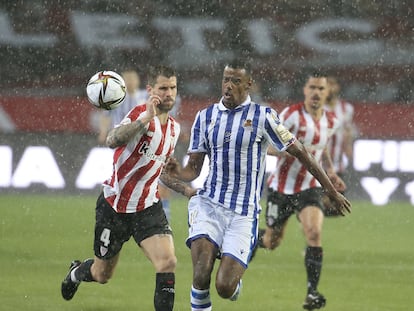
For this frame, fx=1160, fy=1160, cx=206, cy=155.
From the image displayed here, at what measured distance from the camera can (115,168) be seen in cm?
754

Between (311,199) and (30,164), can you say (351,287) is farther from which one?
(30,164)

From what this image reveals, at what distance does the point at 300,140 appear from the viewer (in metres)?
9.63

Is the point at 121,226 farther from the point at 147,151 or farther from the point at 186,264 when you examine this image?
the point at 186,264

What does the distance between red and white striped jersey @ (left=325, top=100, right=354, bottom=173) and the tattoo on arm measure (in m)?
6.02

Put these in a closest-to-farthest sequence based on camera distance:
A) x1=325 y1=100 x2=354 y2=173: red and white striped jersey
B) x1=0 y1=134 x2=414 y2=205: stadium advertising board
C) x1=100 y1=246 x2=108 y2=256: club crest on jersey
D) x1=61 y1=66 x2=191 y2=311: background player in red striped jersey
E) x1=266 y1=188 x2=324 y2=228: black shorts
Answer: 1. x1=61 y1=66 x2=191 y2=311: background player in red striped jersey
2. x1=100 y1=246 x2=108 y2=256: club crest on jersey
3. x1=266 y1=188 x2=324 y2=228: black shorts
4. x1=325 y1=100 x2=354 y2=173: red and white striped jersey
5. x1=0 y1=134 x2=414 y2=205: stadium advertising board

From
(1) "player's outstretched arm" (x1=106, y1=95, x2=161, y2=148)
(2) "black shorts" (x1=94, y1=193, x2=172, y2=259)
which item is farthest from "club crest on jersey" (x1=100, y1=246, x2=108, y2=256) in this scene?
(1) "player's outstretched arm" (x1=106, y1=95, x2=161, y2=148)

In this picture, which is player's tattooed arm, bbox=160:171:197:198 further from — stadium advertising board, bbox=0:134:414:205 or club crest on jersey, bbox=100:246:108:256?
stadium advertising board, bbox=0:134:414:205

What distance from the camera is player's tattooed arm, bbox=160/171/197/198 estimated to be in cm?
729

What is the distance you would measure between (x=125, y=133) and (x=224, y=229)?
2.79 feet

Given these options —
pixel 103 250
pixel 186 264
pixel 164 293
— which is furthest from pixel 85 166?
pixel 164 293

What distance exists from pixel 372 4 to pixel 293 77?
111 inches

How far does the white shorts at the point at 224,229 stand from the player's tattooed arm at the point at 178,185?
0.29 feet

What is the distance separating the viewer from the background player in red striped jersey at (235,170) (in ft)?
23.2

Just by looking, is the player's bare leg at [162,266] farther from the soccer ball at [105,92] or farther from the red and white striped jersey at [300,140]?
the red and white striped jersey at [300,140]
